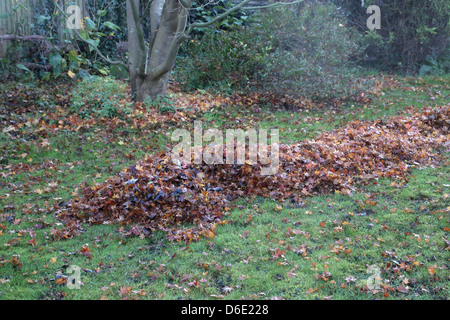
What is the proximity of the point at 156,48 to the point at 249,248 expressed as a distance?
5.97 meters

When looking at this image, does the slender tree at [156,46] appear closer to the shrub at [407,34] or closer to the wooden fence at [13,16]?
the wooden fence at [13,16]

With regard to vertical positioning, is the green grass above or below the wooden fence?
below

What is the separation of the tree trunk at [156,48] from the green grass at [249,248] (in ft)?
9.31

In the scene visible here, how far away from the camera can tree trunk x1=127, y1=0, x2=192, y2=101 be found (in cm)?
862

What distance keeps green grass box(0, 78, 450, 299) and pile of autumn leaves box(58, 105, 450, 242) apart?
197 mm

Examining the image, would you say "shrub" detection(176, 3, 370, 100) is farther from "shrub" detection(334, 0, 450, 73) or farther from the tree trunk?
"shrub" detection(334, 0, 450, 73)

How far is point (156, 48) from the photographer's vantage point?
905 centimetres

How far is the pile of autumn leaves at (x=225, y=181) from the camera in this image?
5137mm

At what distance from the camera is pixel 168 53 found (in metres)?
8.84

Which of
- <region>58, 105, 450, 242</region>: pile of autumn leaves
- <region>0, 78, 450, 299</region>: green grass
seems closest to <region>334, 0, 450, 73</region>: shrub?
<region>58, 105, 450, 242</region>: pile of autumn leaves

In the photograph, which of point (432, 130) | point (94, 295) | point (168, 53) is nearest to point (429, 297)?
point (94, 295)

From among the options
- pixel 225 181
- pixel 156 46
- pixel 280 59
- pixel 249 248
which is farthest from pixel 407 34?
pixel 249 248

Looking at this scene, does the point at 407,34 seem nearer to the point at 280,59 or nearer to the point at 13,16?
the point at 280,59

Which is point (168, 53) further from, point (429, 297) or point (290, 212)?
point (429, 297)
